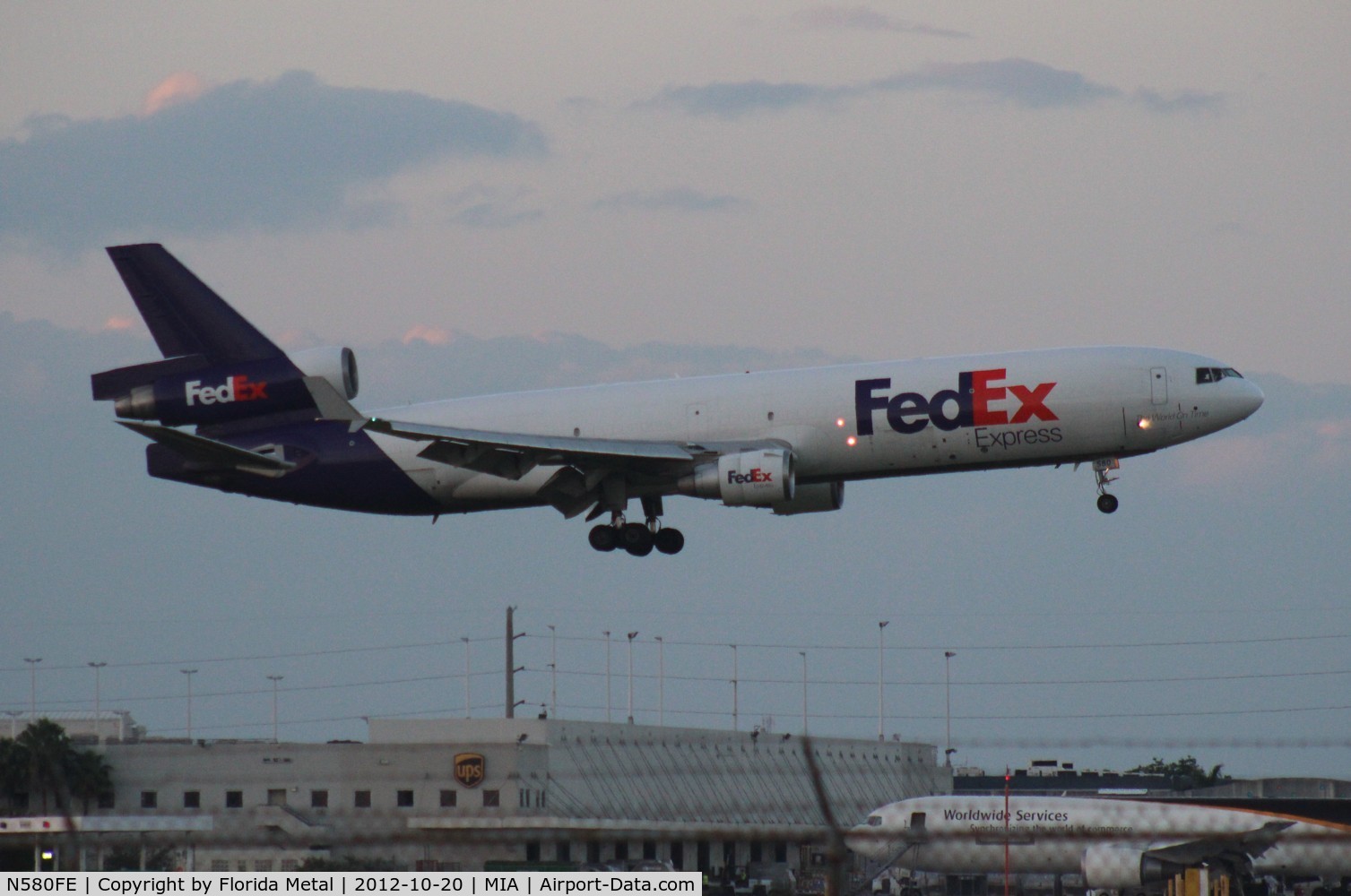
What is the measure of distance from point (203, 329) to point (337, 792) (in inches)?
1283

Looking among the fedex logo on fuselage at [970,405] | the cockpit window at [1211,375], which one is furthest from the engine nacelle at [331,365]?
the cockpit window at [1211,375]

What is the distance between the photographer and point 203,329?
2270 inches

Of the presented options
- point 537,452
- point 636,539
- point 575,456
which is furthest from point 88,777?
point 636,539

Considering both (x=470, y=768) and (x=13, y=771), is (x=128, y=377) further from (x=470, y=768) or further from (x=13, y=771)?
(x=470, y=768)

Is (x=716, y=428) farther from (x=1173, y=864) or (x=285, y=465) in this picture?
(x=1173, y=864)

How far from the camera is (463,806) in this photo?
2788 cm

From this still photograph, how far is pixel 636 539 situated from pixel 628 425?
4.19m

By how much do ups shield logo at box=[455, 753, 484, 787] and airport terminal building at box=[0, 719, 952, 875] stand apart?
0.04m

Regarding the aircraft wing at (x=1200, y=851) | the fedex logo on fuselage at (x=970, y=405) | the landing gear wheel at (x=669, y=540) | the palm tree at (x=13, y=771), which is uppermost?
the fedex logo on fuselage at (x=970, y=405)

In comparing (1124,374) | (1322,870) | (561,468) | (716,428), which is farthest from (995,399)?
(1322,870)

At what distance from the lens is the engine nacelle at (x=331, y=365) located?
183ft

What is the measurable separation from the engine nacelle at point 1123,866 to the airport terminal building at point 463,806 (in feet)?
24.9

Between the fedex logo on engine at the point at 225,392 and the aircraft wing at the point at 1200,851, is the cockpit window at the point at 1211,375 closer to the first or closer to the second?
the aircraft wing at the point at 1200,851

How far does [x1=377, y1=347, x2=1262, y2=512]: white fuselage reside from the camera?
46.6 m
